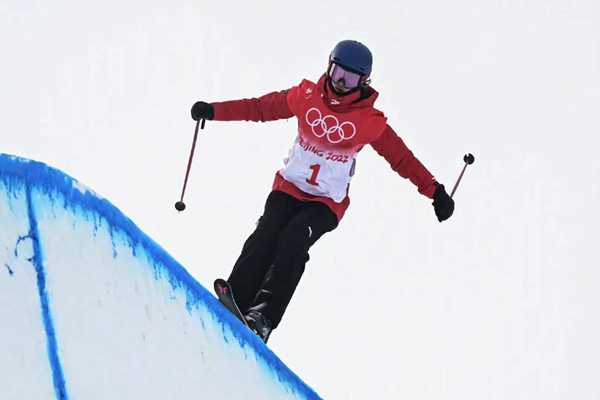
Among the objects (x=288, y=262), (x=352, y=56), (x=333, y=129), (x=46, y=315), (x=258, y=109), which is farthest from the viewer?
(x=258, y=109)

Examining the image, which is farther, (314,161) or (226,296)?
(314,161)

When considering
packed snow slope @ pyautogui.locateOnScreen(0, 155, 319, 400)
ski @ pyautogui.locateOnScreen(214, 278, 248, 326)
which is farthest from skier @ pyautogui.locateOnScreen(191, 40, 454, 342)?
packed snow slope @ pyautogui.locateOnScreen(0, 155, 319, 400)

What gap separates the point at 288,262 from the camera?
15.3ft

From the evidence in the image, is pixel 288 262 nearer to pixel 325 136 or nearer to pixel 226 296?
pixel 226 296

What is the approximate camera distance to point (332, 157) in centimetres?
511

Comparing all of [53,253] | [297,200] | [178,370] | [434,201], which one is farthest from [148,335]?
[434,201]

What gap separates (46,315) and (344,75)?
2.26m

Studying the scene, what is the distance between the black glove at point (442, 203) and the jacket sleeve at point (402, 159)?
0.10 feet

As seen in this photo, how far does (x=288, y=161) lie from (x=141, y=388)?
7.19 feet

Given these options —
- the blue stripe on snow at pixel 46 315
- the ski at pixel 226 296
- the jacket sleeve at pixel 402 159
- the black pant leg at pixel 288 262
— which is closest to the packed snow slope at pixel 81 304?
the blue stripe on snow at pixel 46 315

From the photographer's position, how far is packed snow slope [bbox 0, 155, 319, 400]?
→ 10.6 ft

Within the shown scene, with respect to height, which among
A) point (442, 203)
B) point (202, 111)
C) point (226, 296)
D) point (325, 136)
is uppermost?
point (202, 111)

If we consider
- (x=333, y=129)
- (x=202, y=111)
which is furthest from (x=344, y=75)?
(x=202, y=111)

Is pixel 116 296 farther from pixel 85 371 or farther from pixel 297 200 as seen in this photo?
pixel 297 200
